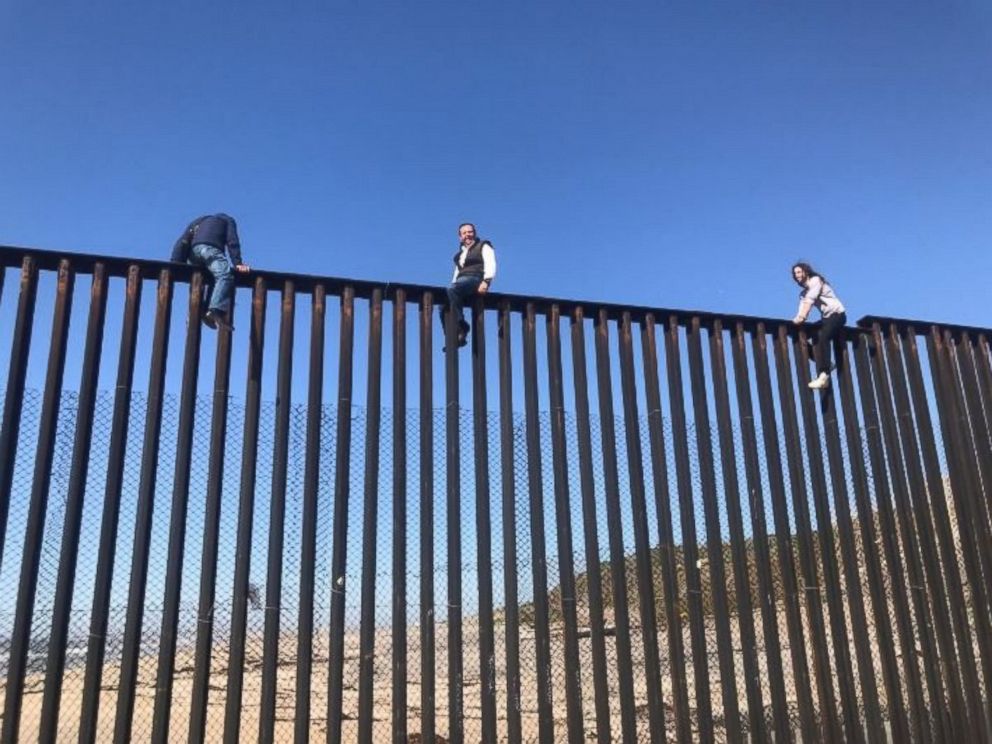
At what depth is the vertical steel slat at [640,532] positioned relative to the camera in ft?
26.7

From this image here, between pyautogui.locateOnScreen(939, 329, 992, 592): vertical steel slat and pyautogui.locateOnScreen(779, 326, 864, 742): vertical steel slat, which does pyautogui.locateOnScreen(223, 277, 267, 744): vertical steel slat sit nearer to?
pyautogui.locateOnScreen(779, 326, 864, 742): vertical steel slat

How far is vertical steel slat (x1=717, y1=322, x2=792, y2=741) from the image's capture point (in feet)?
27.9

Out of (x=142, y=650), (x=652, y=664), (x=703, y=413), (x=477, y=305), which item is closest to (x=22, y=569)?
(x=142, y=650)

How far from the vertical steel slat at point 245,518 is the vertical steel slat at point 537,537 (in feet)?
8.28

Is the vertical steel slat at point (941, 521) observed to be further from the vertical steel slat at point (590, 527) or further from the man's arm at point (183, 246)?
the man's arm at point (183, 246)

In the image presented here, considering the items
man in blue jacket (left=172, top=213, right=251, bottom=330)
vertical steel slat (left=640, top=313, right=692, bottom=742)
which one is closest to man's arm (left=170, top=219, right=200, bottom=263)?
man in blue jacket (left=172, top=213, right=251, bottom=330)

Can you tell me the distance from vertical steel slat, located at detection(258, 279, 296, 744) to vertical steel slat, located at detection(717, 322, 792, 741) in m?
4.51

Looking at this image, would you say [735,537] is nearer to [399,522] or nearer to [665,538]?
[665,538]

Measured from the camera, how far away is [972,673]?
9.46 metres

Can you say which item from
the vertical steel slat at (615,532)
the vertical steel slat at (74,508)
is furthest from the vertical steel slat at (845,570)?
the vertical steel slat at (74,508)

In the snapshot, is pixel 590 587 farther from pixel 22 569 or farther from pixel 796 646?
pixel 22 569

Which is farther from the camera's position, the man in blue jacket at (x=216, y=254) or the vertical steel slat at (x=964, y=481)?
the vertical steel slat at (x=964, y=481)

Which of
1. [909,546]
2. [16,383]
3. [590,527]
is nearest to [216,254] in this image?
[16,383]

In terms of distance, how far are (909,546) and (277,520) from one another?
268 inches
